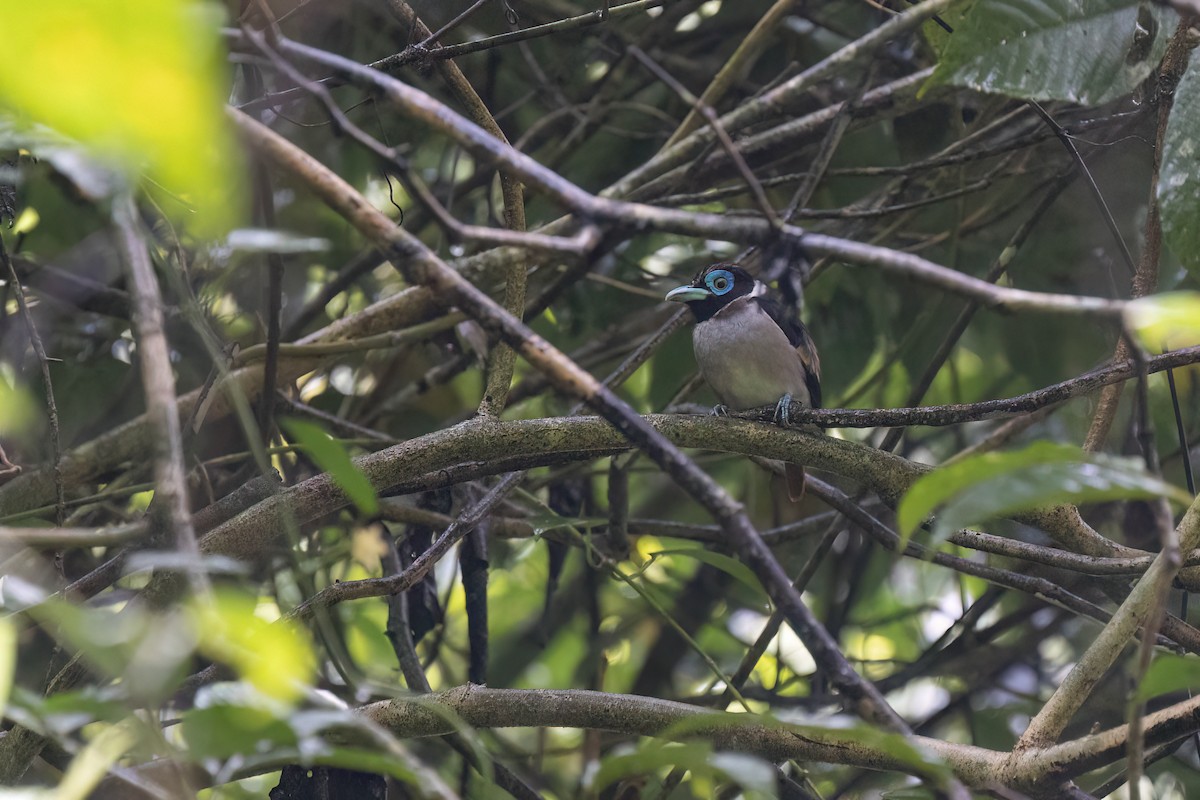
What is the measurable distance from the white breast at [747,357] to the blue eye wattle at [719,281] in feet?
0.22

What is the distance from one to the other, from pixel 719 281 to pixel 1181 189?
2111 millimetres

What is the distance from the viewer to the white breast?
13.2 ft

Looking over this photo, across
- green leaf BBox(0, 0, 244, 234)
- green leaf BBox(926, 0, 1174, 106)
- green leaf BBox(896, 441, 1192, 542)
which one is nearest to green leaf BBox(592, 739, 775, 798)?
green leaf BBox(896, 441, 1192, 542)

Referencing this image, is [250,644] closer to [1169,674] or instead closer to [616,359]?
[1169,674]

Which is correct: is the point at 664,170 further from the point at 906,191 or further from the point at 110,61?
the point at 110,61

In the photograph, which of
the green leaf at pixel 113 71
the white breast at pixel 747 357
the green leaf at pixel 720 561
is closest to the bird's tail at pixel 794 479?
the white breast at pixel 747 357

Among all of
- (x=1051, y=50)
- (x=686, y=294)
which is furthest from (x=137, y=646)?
(x=686, y=294)

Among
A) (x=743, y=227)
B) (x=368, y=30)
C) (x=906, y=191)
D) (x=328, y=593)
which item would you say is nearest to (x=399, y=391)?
(x=368, y=30)

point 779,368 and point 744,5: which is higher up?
point 744,5

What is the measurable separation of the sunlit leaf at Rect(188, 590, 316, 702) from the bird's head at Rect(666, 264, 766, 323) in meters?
2.93

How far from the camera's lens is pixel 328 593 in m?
2.48

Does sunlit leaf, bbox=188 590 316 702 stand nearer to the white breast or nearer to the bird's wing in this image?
the white breast

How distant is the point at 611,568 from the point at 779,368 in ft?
4.39

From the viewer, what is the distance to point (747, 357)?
4.09 m
